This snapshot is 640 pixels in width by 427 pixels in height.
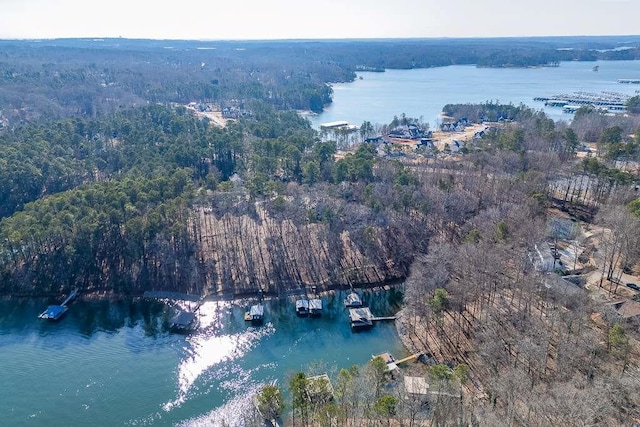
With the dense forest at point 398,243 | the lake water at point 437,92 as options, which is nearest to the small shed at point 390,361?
the dense forest at point 398,243

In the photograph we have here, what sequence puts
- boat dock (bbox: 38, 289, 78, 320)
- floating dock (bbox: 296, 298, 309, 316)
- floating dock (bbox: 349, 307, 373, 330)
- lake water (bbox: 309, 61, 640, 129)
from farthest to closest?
lake water (bbox: 309, 61, 640, 129)
floating dock (bbox: 296, 298, 309, 316)
boat dock (bbox: 38, 289, 78, 320)
floating dock (bbox: 349, 307, 373, 330)

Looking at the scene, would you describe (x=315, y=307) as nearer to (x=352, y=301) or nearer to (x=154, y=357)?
(x=352, y=301)

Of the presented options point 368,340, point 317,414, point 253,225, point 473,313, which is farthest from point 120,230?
point 473,313

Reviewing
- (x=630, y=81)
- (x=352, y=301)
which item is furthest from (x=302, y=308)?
(x=630, y=81)

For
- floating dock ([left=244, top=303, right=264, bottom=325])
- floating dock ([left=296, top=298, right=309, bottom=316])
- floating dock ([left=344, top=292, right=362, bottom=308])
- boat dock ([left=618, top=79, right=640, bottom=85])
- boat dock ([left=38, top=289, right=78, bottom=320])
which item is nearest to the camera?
floating dock ([left=244, top=303, right=264, bottom=325])

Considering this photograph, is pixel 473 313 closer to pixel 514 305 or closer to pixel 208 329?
pixel 514 305

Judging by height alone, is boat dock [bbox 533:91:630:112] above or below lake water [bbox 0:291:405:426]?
above

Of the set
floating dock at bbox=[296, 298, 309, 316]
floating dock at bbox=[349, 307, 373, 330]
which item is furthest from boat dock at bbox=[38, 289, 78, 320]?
floating dock at bbox=[349, 307, 373, 330]

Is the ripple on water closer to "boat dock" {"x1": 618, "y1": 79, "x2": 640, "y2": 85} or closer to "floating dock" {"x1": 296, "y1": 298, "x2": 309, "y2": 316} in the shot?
"floating dock" {"x1": 296, "y1": 298, "x2": 309, "y2": 316}
